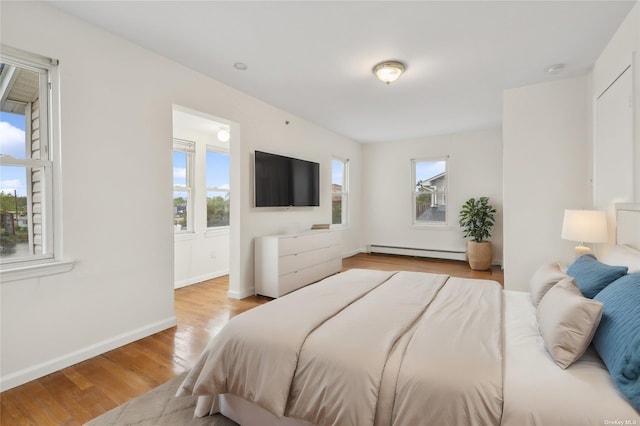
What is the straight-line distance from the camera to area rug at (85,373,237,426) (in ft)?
5.56

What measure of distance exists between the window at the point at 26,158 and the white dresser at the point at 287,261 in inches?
86.6

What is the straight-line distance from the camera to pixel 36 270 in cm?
213

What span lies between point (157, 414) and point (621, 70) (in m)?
4.22

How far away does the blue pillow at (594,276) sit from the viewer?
161 cm

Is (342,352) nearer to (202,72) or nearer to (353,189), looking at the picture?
(202,72)

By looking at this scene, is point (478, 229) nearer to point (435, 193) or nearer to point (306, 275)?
point (435, 193)

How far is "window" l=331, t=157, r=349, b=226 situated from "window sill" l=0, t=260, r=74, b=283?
4688mm

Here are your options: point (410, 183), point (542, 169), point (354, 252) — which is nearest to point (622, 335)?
point (542, 169)

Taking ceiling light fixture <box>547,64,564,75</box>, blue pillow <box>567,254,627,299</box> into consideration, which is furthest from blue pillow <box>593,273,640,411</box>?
ceiling light fixture <box>547,64,564,75</box>

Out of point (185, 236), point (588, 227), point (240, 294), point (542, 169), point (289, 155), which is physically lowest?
point (240, 294)

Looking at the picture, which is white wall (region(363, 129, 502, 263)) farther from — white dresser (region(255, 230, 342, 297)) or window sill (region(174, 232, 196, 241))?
window sill (region(174, 232, 196, 241))

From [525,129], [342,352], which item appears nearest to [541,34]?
[525,129]

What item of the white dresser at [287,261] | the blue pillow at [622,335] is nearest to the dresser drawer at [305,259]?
the white dresser at [287,261]

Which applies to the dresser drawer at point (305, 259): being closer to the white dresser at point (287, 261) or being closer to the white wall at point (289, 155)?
the white dresser at point (287, 261)
